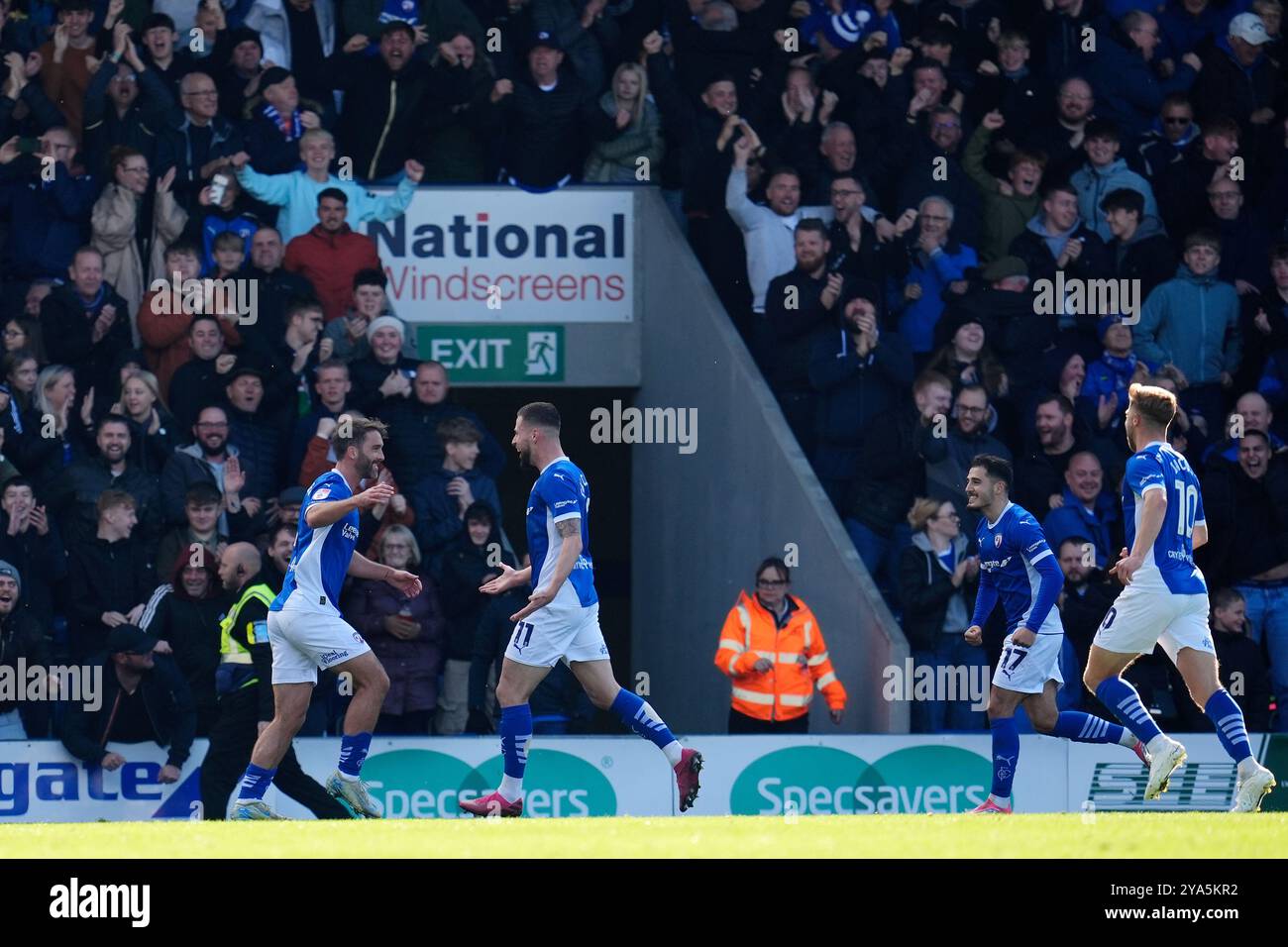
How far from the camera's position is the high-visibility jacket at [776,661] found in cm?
1495

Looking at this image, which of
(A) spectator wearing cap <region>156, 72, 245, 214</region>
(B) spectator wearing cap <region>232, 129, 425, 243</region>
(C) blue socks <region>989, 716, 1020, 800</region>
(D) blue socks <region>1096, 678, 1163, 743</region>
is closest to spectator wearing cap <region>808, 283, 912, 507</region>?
(B) spectator wearing cap <region>232, 129, 425, 243</region>

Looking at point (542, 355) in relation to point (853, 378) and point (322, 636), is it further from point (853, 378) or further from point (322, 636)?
point (322, 636)

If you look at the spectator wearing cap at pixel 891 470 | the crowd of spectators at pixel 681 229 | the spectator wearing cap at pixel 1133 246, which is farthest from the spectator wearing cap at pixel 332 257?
the spectator wearing cap at pixel 1133 246

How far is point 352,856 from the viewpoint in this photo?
8.64 m

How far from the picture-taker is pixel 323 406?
15.6 metres

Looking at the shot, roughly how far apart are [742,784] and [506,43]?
6446 millimetres

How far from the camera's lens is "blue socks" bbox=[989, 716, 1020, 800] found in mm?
12273

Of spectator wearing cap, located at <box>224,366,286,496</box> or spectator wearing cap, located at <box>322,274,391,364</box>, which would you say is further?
spectator wearing cap, located at <box>322,274,391,364</box>

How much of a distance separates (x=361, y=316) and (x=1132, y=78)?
22.0ft

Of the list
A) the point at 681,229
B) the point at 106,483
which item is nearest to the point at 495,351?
the point at 681,229

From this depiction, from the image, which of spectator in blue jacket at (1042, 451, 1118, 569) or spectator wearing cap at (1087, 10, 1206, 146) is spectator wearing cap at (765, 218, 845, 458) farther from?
spectator wearing cap at (1087, 10, 1206, 146)

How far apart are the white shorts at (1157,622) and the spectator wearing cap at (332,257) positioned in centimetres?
713

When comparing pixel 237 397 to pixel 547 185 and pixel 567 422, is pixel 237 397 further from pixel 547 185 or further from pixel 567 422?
pixel 567 422

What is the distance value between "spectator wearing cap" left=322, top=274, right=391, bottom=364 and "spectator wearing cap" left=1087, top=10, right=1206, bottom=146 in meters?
6.20
